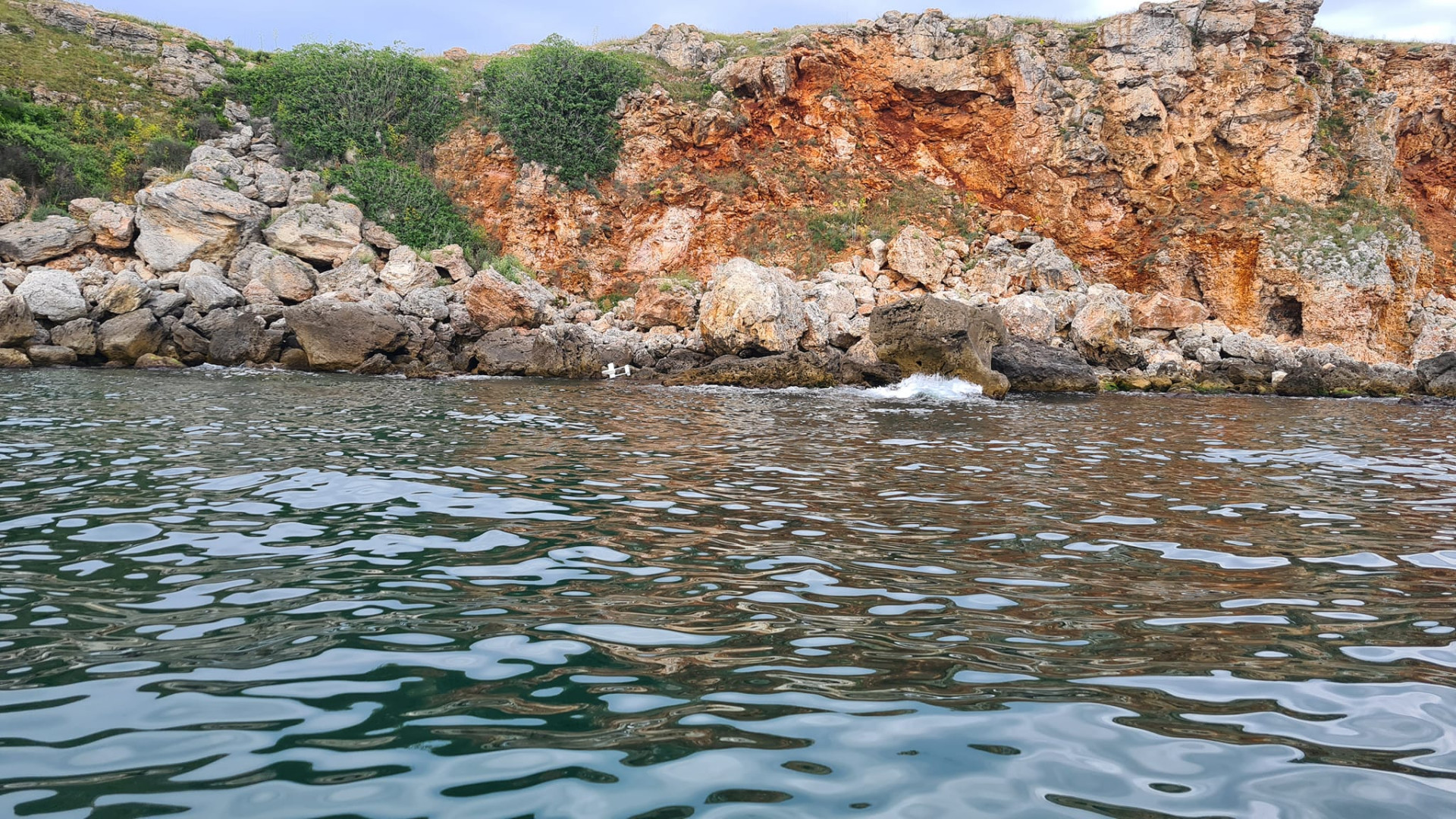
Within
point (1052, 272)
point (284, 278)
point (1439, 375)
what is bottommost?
point (1439, 375)

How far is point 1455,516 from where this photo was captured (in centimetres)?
780

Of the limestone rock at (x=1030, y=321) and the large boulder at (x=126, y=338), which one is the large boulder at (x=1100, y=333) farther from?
the large boulder at (x=126, y=338)

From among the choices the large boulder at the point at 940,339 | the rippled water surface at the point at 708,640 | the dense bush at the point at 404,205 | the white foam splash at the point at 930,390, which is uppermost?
the dense bush at the point at 404,205

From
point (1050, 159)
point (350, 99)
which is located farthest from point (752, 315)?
point (350, 99)

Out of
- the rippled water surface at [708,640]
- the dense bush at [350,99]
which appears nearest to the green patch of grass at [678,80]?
the dense bush at [350,99]

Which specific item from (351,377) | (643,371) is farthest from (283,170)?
(643,371)

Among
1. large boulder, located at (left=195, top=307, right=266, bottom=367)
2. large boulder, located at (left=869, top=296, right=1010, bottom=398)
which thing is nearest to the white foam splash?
large boulder, located at (left=869, top=296, right=1010, bottom=398)

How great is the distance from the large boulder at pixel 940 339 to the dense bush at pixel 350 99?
2539 cm

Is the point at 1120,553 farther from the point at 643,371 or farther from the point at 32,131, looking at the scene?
the point at 32,131

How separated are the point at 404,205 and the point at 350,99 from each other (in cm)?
680

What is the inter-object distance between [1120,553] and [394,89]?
4010 centimetres

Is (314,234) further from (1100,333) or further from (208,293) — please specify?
(1100,333)

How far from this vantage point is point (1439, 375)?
26531 millimetres

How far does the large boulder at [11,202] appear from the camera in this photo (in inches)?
1119
